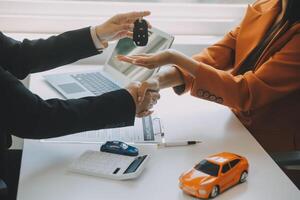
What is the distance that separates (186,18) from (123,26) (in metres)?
0.62

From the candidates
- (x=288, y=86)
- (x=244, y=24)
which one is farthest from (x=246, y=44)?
(x=288, y=86)

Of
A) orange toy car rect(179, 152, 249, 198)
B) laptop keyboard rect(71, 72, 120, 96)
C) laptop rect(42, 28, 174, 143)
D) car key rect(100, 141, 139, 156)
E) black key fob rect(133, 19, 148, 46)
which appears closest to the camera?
orange toy car rect(179, 152, 249, 198)

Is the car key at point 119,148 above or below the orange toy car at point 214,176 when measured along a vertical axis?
below

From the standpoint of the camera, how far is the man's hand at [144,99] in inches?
46.2

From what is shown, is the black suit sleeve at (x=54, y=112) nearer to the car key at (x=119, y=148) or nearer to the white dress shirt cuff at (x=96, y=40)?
the car key at (x=119, y=148)

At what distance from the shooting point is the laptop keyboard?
59.3 inches

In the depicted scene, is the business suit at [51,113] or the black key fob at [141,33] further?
the black key fob at [141,33]

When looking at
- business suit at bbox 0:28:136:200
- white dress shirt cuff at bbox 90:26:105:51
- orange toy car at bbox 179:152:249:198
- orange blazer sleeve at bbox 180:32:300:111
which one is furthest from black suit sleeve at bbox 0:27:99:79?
orange toy car at bbox 179:152:249:198

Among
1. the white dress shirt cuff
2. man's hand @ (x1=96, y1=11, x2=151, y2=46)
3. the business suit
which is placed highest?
man's hand @ (x1=96, y1=11, x2=151, y2=46)

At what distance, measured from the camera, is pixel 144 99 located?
47.9 inches

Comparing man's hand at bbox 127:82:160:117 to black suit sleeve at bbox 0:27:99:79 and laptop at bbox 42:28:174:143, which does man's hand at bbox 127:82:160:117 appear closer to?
laptop at bbox 42:28:174:143

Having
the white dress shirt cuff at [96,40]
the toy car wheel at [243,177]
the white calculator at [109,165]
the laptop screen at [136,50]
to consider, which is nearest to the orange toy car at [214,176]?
the toy car wheel at [243,177]

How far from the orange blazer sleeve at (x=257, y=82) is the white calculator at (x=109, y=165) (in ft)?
1.03

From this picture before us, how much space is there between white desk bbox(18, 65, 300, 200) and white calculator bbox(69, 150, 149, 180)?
15 mm
